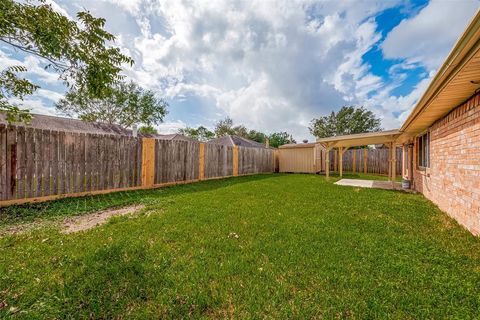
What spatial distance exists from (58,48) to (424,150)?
1000cm

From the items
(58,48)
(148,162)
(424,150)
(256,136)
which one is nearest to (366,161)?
(424,150)

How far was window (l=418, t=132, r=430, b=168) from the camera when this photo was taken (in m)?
5.96

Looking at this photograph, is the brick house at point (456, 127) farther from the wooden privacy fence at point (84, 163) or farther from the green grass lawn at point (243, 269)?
the wooden privacy fence at point (84, 163)

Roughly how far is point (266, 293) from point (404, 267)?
162cm

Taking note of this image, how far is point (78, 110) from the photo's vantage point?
2206cm

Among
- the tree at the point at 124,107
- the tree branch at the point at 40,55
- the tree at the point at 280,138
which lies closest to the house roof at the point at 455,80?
the tree branch at the point at 40,55

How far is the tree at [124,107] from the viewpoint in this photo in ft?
71.2

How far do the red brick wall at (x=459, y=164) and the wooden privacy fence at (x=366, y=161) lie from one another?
10260mm

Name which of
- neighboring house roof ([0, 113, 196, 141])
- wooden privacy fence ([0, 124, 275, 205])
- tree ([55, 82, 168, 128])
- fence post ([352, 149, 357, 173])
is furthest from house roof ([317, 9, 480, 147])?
tree ([55, 82, 168, 128])

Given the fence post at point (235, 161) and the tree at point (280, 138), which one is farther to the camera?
the tree at point (280, 138)

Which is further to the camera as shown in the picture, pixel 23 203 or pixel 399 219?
pixel 23 203

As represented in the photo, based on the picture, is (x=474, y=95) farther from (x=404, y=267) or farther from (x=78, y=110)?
(x=78, y=110)

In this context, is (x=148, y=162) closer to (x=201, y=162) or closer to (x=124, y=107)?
(x=201, y=162)

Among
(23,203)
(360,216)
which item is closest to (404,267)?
(360,216)
